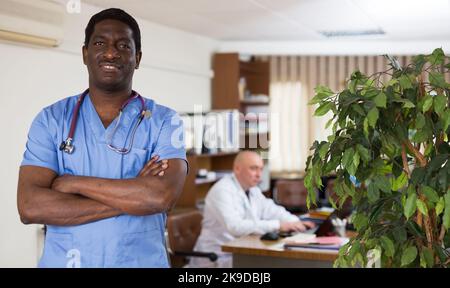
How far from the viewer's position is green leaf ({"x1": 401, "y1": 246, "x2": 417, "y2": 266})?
1.76 metres

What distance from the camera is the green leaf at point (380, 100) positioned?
65.9 inches

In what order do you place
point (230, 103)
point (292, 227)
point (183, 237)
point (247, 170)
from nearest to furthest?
point (292, 227)
point (183, 237)
point (247, 170)
point (230, 103)

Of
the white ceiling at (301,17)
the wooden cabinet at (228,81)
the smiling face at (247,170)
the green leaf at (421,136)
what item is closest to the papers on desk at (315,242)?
the smiling face at (247,170)

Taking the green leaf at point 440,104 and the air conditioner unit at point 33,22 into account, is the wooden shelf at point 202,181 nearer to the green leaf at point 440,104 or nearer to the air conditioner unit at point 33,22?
the air conditioner unit at point 33,22

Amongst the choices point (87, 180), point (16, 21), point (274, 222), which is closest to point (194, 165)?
point (274, 222)

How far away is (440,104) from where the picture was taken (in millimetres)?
1685

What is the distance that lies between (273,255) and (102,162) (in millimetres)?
1637

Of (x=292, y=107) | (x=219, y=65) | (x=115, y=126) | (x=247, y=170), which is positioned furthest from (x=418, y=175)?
(x=292, y=107)

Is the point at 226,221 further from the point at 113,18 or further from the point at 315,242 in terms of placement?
the point at 113,18

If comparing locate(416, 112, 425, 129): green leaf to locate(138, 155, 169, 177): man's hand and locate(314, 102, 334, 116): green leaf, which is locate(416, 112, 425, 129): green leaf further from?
locate(138, 155, 169, 177): man's hand

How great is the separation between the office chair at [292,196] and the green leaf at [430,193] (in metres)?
4.52

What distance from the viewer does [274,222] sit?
4.05m

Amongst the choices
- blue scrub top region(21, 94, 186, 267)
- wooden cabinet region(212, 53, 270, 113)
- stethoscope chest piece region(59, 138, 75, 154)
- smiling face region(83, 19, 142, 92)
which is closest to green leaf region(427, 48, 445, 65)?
blue scrub top region(21, 94, 186, 267)

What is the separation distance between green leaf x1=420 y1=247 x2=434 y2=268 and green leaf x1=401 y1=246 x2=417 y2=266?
0.09 feet
